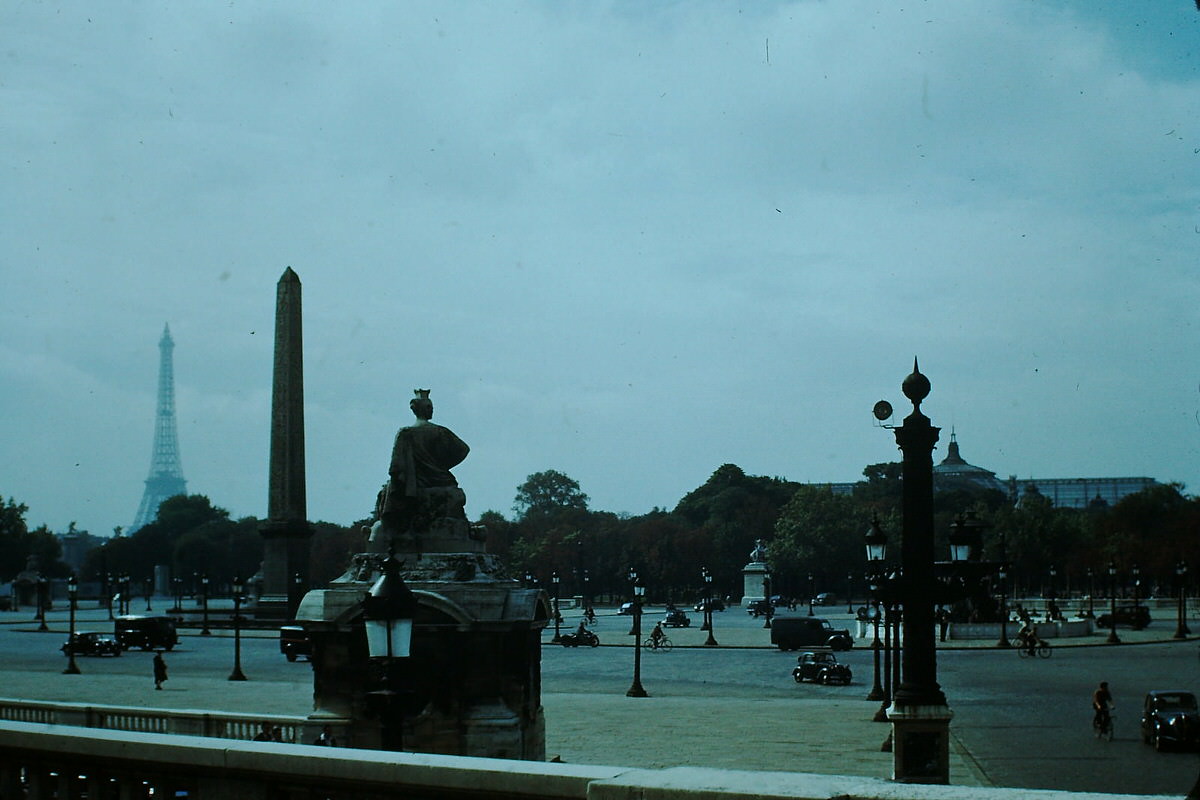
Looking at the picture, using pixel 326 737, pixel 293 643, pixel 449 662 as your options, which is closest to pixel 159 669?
pixel 293 643

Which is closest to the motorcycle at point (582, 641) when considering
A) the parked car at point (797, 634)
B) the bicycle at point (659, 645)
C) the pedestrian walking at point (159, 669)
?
the bicycle at point (659, 645)

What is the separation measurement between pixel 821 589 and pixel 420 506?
447ft

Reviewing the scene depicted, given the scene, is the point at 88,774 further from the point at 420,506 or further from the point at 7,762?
the point at 420,506

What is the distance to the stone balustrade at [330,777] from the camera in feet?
17.8

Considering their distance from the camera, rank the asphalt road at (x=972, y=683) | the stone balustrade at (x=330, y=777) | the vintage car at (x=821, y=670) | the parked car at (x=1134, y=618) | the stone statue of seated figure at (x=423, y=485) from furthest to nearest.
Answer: the parked car at (x=1134, y=618), the vintage car at (x=821, y=670), the asphalt road at (x=972, y=683), the stone statue of seated figure at (x=423, y=485), the stone balustrade at (x=330, y=777)

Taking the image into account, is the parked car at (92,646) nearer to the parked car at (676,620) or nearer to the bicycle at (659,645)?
the bicycle at (659,645)

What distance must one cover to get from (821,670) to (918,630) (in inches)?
1343

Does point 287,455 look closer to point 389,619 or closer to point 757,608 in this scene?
point 757,608

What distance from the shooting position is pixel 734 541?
496 ft

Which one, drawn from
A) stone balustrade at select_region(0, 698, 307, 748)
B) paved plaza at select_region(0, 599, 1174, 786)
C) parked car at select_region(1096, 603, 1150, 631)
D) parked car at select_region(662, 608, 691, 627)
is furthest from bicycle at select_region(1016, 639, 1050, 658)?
stone balustrade at select_region(0, 698, 307, 748)

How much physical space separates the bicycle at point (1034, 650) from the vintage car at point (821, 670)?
13.4m

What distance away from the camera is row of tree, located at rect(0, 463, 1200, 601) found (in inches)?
4513

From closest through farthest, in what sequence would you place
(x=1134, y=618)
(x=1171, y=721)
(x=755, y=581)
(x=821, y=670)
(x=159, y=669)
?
1. (x=1171, y=721)
2. (x=159, y=669)
3. (x=821, y=670)
4. (x=1134, y=618)
5. (x=755, y=581)

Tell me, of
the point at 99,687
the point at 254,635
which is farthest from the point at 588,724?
the point at 254,635
